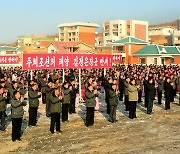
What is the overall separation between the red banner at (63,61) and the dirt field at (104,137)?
301 centimetres

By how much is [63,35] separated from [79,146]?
82768 millimetres

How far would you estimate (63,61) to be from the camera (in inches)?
606

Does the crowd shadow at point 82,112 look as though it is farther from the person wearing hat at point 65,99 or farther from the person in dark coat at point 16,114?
the person in dark coat at point 16,114

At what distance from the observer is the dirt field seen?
8.14 metres

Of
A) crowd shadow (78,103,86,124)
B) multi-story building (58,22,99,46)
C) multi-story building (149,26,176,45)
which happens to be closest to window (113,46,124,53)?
multi-story building (58,22,99,46)

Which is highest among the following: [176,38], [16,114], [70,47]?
[176,38]

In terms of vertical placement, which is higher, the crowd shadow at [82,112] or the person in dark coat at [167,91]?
the person in dark coat at [167,91]

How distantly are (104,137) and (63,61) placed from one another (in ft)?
22.2

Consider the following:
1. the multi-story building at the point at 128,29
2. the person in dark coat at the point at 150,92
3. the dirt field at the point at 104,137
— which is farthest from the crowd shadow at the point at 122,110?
the multi-story building at the point at 128,29

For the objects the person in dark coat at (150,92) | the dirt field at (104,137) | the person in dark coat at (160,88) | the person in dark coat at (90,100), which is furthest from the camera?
the person in dark coat at (160,88)

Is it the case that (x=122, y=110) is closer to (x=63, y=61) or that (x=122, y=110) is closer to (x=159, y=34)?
(x=63, y=61)

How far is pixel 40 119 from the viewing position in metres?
12.0

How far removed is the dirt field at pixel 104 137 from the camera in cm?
814

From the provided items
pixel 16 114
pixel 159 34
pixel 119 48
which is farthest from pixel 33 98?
pixel 159 34
